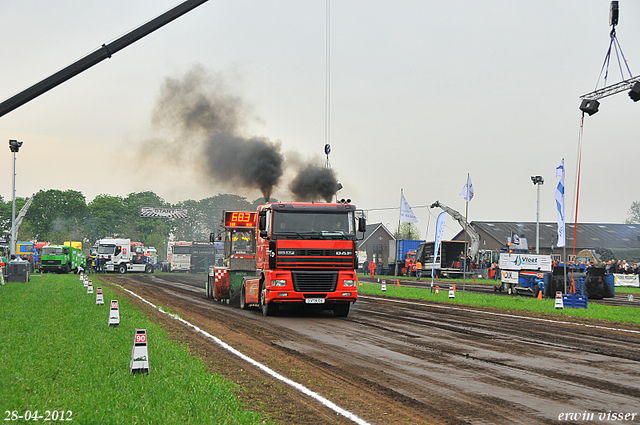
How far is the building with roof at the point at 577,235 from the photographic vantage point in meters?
75.0

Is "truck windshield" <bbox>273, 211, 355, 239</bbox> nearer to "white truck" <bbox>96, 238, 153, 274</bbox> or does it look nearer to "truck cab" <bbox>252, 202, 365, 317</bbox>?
"truck cab" <bbox>252, 202, 365, 317</bbox>

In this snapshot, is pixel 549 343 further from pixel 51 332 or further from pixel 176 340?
pixel 51 332

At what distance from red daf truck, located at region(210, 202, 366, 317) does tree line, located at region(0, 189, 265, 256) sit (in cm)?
7108

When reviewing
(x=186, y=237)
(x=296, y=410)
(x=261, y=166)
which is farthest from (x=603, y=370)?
(x=186, y=237)

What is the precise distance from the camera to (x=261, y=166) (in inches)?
979

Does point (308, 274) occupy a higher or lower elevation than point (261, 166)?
lower

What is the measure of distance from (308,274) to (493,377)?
8.92 m

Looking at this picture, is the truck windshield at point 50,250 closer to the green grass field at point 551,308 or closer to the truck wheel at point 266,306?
the green grass field at point 551,308

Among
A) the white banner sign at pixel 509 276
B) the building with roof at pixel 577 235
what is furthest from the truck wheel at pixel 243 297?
the building with roof at pixel 577 235

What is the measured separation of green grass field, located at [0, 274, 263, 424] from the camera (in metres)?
6.15

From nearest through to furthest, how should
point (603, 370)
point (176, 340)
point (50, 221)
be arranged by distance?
point (603, 370)
point (176, 340)
point (50, 221)

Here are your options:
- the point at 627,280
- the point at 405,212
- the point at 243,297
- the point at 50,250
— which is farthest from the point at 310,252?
the point at 50,250

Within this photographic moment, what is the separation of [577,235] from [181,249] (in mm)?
50290

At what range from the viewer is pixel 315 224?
17.0 meters
